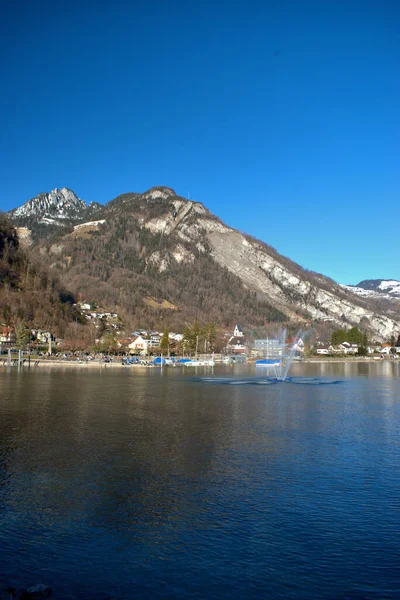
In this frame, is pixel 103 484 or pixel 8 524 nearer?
pixel 8 524

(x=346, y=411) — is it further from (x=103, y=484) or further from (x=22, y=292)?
(x=22, y=292)

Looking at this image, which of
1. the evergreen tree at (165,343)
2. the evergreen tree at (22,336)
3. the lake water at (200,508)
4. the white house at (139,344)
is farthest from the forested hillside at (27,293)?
the lake water at (200,508)

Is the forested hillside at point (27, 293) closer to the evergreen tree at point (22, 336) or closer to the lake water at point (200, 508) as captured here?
the evergreen tree at point (22, 336)

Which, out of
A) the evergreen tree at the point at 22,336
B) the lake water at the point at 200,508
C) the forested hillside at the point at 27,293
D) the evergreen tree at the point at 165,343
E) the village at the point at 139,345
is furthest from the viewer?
the evergreen tree at the point at 165,343

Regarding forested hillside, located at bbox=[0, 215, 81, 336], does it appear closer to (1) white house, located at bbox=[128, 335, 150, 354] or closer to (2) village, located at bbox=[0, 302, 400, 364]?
(2) village, located at bbox=[0, 302, 400, 364]

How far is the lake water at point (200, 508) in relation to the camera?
42.0ft

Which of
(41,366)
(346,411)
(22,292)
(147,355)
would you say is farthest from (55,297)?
(346,411)

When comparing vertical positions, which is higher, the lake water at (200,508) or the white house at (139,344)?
the white house at (139,344)

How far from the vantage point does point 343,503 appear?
18.2 m

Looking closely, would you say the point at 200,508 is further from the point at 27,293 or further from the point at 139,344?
the point at 139,344

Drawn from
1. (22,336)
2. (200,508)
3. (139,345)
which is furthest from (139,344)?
(200,508)

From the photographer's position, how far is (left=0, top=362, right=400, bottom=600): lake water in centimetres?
1280

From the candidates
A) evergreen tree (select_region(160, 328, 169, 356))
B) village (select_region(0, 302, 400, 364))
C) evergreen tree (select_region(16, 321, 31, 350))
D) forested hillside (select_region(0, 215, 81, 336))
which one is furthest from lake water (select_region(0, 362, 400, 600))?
evergreen tree (select_region(160, 328, 169, 356))

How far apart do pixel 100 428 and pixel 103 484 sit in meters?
12.3
